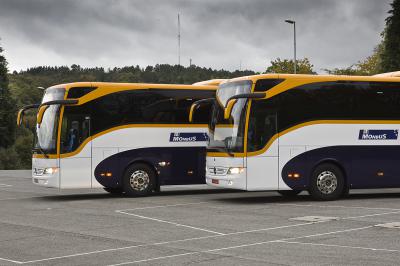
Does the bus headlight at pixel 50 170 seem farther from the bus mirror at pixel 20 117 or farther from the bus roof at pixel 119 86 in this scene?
the bus roof at pixel 119 86

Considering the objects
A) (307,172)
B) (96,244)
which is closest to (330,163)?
(307,172)

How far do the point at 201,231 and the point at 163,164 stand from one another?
9.08 metres

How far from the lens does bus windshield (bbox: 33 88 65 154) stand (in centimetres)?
2156

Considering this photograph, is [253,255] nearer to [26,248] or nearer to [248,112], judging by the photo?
[26,248]

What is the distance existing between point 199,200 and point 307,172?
3.16 m

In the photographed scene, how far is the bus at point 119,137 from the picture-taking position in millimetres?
21609

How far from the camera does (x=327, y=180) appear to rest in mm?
20469

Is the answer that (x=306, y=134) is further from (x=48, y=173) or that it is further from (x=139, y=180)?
(x=48, y=173)

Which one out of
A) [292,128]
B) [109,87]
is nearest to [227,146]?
[292,128]

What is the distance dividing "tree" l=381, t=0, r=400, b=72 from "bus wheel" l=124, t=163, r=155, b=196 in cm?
4510

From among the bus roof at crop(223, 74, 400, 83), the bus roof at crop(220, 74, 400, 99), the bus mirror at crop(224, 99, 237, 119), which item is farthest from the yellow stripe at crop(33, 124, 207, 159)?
the bus mirror at crop(224, 99, 237, 119)

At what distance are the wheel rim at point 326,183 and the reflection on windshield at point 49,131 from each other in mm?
7345

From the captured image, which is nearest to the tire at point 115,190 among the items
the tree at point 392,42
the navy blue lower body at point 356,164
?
the navy blue lower body at point 356,164

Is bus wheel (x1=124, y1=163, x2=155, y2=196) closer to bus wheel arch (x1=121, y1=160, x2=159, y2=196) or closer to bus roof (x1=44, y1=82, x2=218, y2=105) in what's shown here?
bus wheel arch (x1=121, y1=160, x2=159, y2=196)
